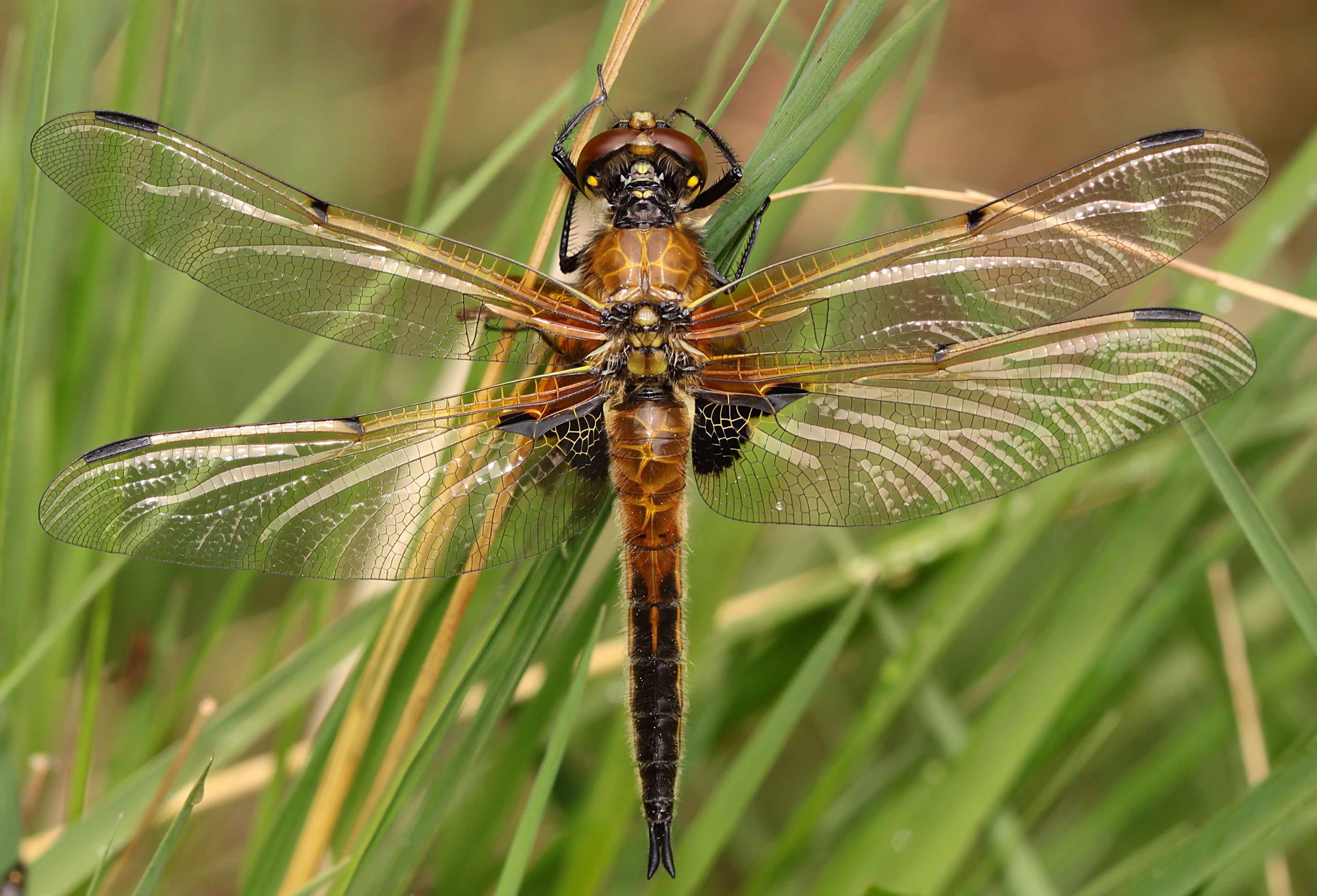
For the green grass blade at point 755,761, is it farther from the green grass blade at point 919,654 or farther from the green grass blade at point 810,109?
the green grass blade at point 810,109

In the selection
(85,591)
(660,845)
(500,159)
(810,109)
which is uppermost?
(500,159)

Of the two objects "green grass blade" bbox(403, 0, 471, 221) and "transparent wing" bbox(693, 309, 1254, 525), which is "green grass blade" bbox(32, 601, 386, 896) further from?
"green grass blade" bbox(403, 0, 471, 221)

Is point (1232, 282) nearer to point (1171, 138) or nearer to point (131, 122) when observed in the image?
point (1171, 138)

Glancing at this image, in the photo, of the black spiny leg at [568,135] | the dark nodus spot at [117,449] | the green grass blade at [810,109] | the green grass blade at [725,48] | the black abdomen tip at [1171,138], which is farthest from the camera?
the green grass blade at [725,48]

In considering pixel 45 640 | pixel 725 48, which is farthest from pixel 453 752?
pixel 725 48

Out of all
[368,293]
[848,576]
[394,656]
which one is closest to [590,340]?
[368,293]

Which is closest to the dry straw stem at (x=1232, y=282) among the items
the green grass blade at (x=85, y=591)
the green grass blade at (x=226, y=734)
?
the green grass blade at (x=85, y=591)

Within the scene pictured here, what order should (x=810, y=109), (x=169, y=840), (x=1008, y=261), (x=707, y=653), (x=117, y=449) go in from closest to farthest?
(x=169, y=840) → (x=810, y=109) → (x=117, y=449) → (x=1008, y=261) → (x=707, y=653)
